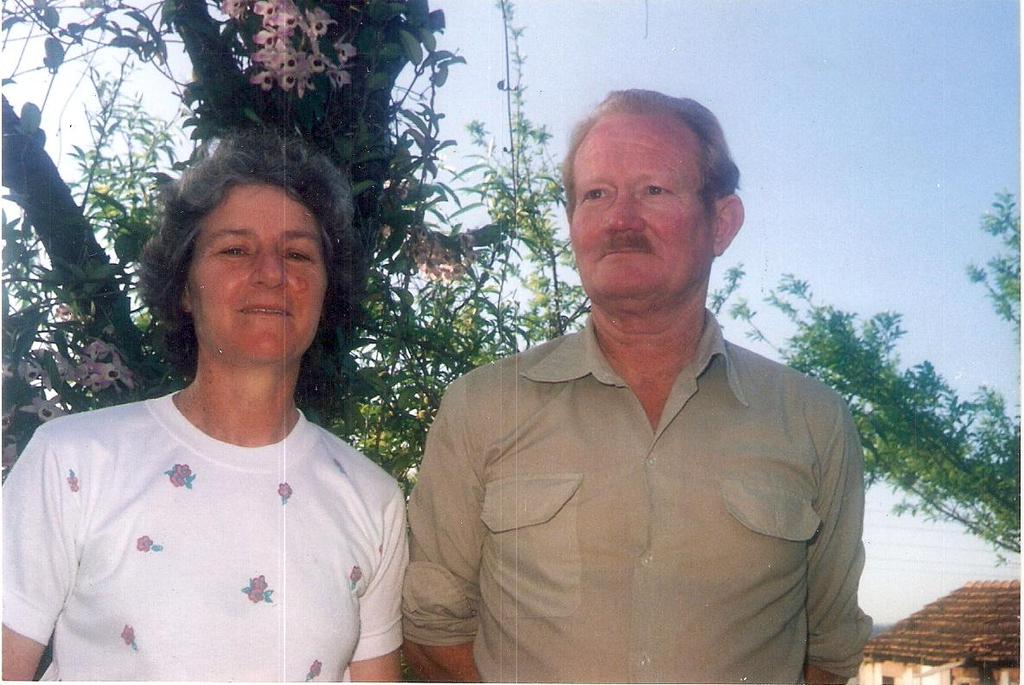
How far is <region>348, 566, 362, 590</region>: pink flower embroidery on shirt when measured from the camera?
8.15 ft

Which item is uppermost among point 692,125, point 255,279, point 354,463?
point 692,125

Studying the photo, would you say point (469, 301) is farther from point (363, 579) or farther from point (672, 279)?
point (363, 579)

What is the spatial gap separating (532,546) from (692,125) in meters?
1.08

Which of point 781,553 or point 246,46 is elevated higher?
point 246,46

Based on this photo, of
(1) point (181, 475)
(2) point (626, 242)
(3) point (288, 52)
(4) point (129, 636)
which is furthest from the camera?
(3) point (288, 52)

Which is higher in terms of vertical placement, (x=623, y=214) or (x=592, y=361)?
(x=623, y=214)

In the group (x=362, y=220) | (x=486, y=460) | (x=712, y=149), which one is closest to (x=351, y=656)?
(x=486, y=460)

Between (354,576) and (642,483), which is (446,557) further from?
(642,483)

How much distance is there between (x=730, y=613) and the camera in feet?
7.96

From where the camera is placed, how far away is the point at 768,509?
2.46 meters

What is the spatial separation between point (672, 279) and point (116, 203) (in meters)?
1.39

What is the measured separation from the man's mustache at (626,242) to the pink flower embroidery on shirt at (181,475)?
43.3 inches

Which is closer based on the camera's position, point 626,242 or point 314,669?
point 314,669

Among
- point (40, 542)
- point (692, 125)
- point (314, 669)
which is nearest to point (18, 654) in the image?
point (40, 542)
